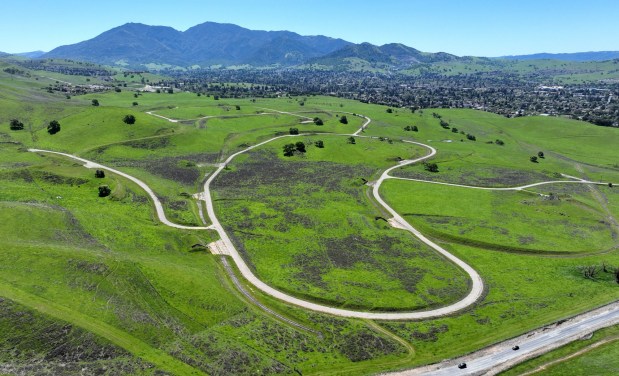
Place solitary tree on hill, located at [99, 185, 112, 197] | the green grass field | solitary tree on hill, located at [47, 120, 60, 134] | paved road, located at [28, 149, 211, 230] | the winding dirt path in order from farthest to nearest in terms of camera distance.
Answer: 1. solitary tree on hill, located at [47, 120, 60, 134]
2. solitary tree on hill, located at [99, 185, 112, 197]
3. paved road, located at [28, 149, 211, 230]
4. the winding dirt path
5. the green grass field

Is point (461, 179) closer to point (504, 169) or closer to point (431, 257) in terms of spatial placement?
point (504, 169)

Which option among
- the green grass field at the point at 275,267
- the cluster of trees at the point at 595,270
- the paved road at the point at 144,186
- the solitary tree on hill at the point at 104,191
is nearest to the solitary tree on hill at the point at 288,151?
the green grass field at the point at 275,267

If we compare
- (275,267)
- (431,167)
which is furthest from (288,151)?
(275,267)

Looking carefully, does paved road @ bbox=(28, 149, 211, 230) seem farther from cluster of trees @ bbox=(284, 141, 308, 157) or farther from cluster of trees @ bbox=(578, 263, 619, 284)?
cluster of trees @ bbox=(578, 263, 619, 284)

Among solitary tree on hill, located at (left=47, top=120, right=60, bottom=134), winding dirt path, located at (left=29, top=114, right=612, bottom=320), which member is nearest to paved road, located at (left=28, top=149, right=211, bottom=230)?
winding dirt path, located at (left=29, top=114, right=612, bottom=320)

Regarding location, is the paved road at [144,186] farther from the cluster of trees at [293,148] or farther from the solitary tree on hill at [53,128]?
the cluster of trees at [293,148]

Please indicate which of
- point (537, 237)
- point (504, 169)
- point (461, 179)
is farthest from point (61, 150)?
point (504, 169)

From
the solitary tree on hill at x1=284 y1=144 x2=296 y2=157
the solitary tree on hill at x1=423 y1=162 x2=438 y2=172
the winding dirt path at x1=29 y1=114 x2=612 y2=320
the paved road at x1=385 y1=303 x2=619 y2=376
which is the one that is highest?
the solitary tree on hill at x1=284 y1=144 x2=296 y2=157
